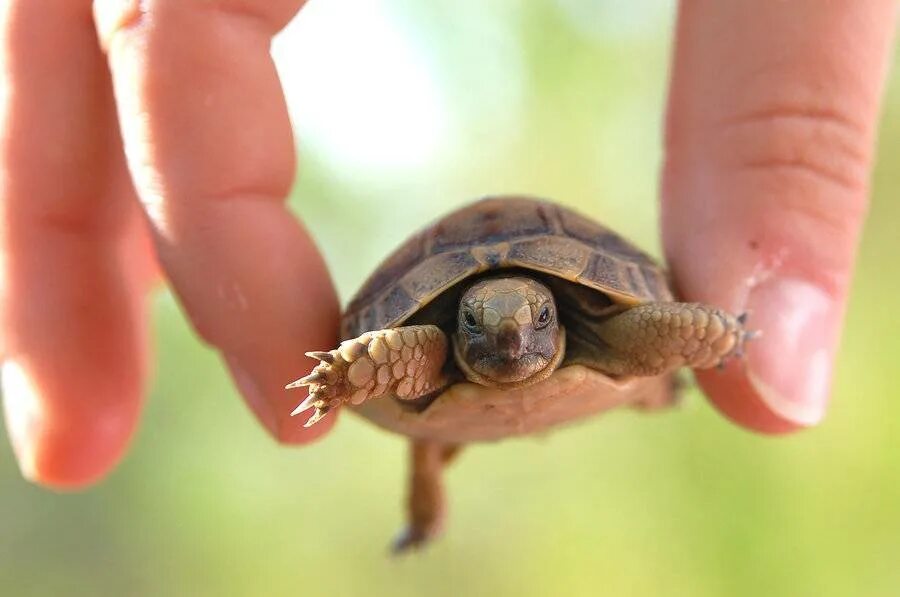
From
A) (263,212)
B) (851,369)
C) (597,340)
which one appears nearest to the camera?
(597,340)

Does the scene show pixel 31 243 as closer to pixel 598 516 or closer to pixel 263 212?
pixel 263 212

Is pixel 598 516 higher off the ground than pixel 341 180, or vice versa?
pixel 341 180

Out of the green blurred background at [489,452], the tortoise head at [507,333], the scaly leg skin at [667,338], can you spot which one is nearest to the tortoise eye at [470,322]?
the tortoise head at [507,333]

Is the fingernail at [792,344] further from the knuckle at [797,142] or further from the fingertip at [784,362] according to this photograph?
the knuckle at [797,142]

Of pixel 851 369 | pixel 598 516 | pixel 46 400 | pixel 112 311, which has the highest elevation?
pixel 112 311

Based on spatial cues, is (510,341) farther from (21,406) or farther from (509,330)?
(21,406)

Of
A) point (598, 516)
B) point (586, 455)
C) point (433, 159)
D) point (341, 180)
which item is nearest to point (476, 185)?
point (433, 159)

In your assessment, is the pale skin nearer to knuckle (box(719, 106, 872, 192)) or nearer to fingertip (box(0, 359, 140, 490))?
knuckle (box(719, 106, 872, 192))
